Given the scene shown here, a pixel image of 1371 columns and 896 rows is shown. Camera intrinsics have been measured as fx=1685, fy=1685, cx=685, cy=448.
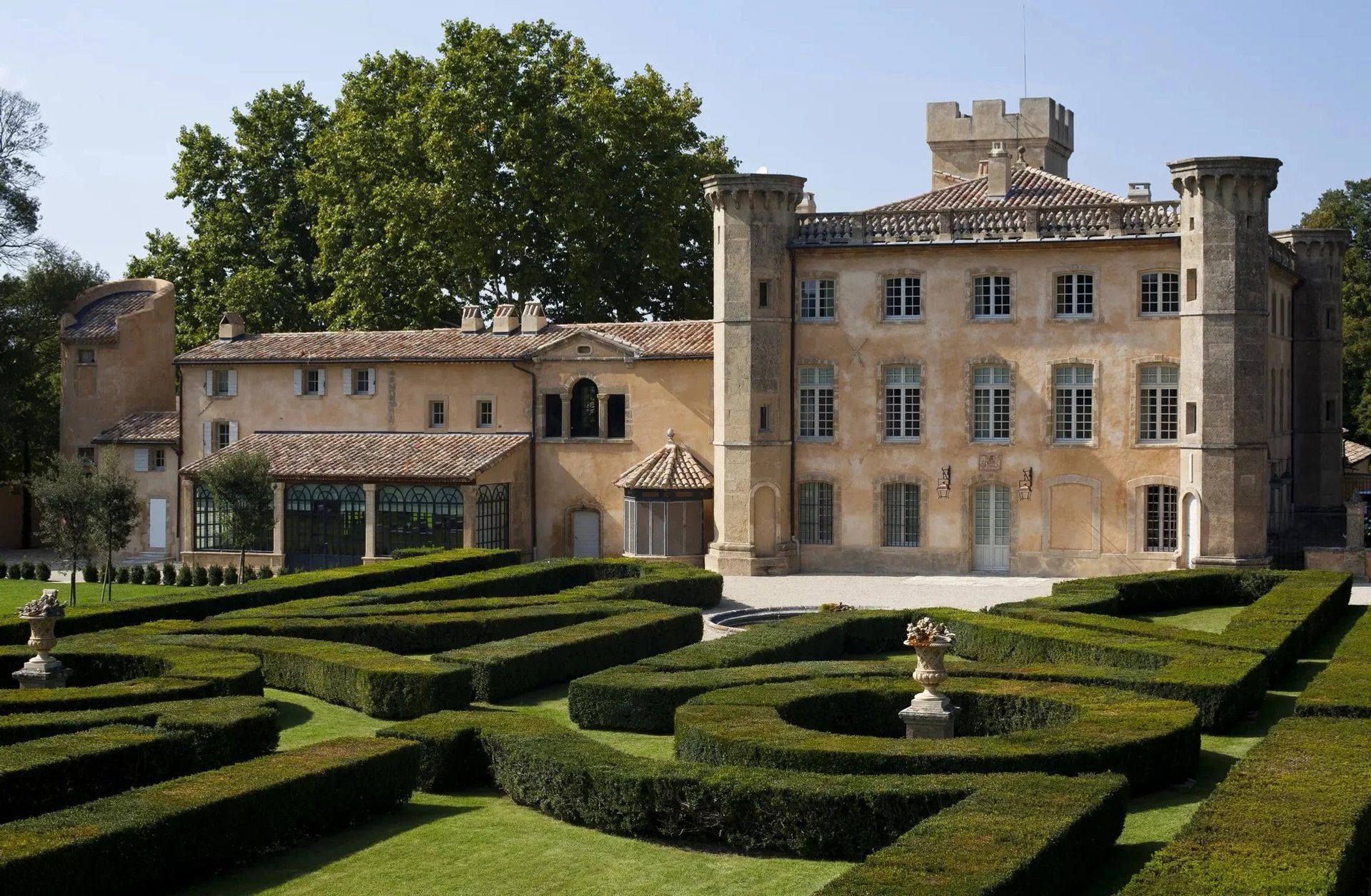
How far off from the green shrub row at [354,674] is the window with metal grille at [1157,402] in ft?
80.6

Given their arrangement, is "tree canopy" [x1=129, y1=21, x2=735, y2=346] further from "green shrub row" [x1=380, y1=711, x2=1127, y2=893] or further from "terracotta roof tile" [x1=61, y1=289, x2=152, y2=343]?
"green shrub row" [x1=380, y1=711, x2=1127, y2=893]

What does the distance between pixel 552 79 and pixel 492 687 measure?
127ft

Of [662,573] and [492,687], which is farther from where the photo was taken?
[662,573]

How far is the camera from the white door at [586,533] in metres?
49.2

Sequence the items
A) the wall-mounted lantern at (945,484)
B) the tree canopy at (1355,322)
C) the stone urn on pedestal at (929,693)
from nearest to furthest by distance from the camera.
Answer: the stone urn on pedestal at (929,693), the wall-mounted lantern at (945,484), the tree canopy at (1355,322)

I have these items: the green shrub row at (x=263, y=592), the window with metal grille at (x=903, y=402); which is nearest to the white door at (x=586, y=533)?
the green shrub row at (x=263, y=592)

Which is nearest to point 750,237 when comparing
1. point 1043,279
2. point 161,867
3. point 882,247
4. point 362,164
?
point 882,247

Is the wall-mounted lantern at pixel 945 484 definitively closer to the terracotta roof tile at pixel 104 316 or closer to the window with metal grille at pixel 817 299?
the window with metal grille at pixel 817 299

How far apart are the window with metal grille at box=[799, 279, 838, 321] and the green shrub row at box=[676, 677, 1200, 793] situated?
24796mm

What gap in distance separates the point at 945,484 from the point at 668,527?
7.64 meters

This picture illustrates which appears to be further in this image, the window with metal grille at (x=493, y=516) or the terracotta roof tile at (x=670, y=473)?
the window with metal grille at (x=493, y=516)

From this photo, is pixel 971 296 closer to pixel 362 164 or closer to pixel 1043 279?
pixel 1043 279

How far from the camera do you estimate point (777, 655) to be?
85.5 feet

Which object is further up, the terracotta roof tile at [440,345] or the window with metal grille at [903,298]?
the window with metal grille at [903,298]
